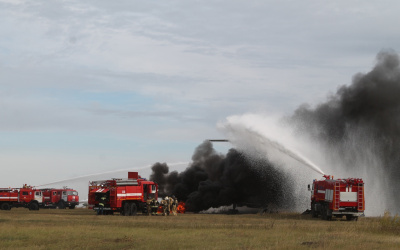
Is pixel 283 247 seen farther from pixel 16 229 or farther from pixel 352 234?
pixel 16 229

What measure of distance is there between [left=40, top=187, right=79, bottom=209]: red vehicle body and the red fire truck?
5171 millimetres

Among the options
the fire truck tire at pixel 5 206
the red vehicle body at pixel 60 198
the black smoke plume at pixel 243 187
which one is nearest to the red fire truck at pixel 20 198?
the fire truck tire at pixel 5 206

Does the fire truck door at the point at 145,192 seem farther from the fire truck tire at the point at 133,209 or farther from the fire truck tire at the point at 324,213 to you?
the fire truck tire at the point at 324,213

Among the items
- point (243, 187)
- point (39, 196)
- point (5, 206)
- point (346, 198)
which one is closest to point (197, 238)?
point (346, 198)

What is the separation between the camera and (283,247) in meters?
27.8

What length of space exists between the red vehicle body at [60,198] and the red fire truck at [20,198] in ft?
17.0

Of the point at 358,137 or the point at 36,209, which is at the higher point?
the point at 358,137

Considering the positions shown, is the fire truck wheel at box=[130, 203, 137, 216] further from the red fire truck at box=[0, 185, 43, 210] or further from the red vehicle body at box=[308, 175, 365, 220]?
the red fire truck at box=[0, 185, 43, 210]

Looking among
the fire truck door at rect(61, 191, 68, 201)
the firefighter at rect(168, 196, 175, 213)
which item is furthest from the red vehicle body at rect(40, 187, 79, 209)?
the firefighter at rect(168, 196, 175, 213)

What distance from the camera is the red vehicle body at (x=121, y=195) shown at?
5816 cm

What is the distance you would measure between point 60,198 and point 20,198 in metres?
9.33

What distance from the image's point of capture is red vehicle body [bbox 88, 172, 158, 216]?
58.2 meters

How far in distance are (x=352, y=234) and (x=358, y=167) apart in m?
42.5

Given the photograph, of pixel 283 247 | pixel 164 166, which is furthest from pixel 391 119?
pixel 283 247
